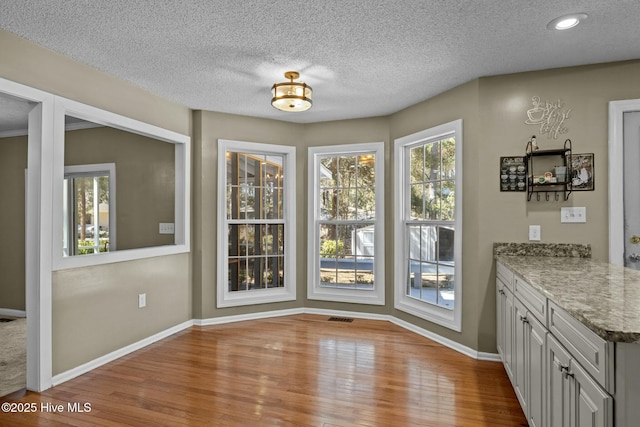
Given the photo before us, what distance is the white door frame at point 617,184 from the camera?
2900 mm

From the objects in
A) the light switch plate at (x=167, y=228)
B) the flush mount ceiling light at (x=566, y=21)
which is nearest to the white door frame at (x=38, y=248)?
the light switch plate at (x=167, y=228)

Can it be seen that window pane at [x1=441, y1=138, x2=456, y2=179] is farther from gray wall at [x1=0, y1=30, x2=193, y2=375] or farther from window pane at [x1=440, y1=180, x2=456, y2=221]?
gray wall at [x1=0, y1=30, x2=193, y2=375]

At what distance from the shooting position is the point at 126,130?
11.3 ft

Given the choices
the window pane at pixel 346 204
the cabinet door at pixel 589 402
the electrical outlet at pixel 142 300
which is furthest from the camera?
the window pane at pixel 346 204

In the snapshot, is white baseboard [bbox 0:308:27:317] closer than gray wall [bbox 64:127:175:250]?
No

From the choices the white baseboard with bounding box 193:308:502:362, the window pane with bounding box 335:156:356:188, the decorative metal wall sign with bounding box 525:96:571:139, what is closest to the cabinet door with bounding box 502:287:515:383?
the white baseboard with bounding box 193:308:502:362

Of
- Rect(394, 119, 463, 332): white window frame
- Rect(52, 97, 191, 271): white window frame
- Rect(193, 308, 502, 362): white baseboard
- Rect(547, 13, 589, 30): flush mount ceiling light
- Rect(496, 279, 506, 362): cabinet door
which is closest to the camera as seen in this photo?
Rect(547, 13, 589, 30): flush mount ceiling light

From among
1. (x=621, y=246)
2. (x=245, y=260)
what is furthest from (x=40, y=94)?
(x=621, y=246)

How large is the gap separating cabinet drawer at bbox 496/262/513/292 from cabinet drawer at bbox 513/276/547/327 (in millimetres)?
154

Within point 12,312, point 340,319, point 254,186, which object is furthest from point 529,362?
point 12,312

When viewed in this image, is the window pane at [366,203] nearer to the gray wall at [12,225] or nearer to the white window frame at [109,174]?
the white window frame at [109,174]

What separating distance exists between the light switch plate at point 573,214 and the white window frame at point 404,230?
0.79 meters

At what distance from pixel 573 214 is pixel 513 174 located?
55 cm

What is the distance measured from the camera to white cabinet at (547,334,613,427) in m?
1.21
